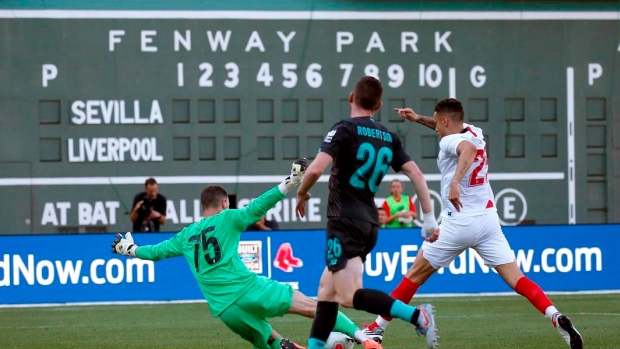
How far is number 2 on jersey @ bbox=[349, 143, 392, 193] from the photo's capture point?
27.6ft

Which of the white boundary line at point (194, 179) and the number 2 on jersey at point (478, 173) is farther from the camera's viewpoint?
the white boundary line at point (194, 179)

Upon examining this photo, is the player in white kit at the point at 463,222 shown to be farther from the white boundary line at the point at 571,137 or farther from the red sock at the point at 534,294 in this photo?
the white boundary line at the point at 571,137

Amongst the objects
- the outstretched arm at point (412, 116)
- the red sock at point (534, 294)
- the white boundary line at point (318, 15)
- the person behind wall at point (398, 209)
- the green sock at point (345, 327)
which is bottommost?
the green sock at point (345, 327)

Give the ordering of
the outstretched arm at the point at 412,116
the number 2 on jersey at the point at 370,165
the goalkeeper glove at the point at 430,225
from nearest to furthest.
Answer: the number 2 on jersey at the point at 370,165, the goalkeeper glove at the point at 430,225, the outstretched arm at the point at 412,116

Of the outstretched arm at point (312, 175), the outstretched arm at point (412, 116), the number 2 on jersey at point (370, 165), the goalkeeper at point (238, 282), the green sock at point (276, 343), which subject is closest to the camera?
the outstretched arm at point (312, 175)

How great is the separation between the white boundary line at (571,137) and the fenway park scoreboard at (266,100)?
23 mm

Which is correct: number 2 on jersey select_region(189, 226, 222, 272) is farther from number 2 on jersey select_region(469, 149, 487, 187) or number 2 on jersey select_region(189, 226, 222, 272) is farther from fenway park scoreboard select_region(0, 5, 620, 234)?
fenway park scoreboard select_region(0, 5, 620, 234)

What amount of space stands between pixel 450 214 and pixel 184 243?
2.41 metres

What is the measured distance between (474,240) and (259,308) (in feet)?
7.26

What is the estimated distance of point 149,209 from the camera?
18.8 meters

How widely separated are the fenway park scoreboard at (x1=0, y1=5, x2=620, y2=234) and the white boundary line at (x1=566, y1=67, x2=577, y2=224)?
0.02 meters

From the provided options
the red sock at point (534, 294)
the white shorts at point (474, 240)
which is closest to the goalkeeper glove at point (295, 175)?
the white shorts at point (474, 240)

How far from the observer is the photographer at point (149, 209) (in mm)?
18656

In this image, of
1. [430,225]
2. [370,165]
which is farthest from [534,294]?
[370,165]
